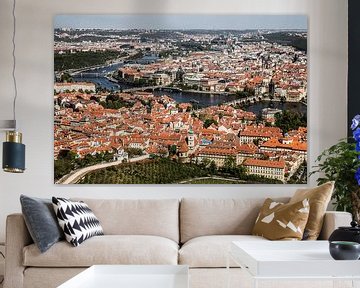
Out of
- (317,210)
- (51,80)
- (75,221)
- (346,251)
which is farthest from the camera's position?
(51,80)

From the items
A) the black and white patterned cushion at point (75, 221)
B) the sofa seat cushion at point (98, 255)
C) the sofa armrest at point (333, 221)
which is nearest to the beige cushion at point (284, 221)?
the sofa armrest at point (333, 221)

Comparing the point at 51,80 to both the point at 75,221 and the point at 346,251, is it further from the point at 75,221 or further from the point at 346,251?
the point at 346,251

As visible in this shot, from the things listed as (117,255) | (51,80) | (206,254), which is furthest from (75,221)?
(51,80)

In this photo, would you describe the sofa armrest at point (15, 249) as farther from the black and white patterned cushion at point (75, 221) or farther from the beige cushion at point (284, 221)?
the beige cushion at point (284, 221)

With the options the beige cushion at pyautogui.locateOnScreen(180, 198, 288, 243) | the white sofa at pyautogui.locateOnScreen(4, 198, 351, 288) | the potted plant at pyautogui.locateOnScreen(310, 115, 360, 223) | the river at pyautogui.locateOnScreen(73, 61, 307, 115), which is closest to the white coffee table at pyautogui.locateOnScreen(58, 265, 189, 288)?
the white sofa at pyautogui.locateOnScreen(4, 198, 351, 288)

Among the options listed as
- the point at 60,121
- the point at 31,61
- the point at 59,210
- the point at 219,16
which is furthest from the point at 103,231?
the point at 219,16
